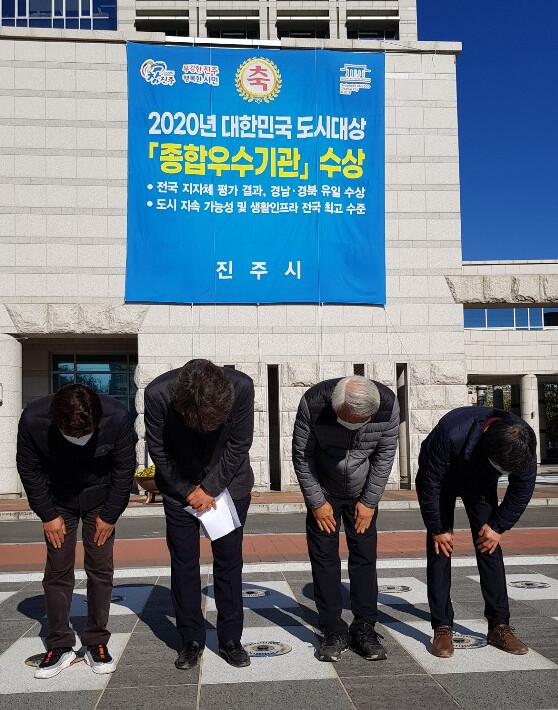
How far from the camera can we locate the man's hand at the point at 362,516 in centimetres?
501

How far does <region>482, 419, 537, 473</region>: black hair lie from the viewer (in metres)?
4.49

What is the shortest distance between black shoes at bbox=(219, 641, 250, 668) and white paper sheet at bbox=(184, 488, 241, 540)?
1.92 ft

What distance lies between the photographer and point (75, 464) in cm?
477

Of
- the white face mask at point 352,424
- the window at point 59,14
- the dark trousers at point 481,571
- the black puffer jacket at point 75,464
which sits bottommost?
the dark trousers at point 481,571

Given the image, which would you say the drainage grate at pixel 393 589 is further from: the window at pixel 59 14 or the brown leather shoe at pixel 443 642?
the window at pixel 59 14

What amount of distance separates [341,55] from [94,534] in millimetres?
17835

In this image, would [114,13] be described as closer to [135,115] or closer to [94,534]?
[135,115]

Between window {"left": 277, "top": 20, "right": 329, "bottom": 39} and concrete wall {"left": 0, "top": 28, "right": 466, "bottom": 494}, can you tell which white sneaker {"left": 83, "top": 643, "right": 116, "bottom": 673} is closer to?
concrete wall {"left": 0, "top": 28, "right": 466, "bottom": 494}

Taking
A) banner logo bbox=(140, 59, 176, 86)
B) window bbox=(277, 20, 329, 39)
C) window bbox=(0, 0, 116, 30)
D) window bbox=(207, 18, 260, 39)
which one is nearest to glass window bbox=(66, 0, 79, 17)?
window bbox=(0, 0, 116, 30)

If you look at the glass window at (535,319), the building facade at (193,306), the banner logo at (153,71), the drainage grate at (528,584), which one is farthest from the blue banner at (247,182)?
the glass window at (535,319)

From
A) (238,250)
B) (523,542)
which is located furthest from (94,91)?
(523,542)

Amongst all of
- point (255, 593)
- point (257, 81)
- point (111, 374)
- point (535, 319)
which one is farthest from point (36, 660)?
point (535, 319)

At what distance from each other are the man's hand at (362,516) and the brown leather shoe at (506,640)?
951 millimetres

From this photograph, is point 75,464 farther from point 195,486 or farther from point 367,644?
point 367,644
